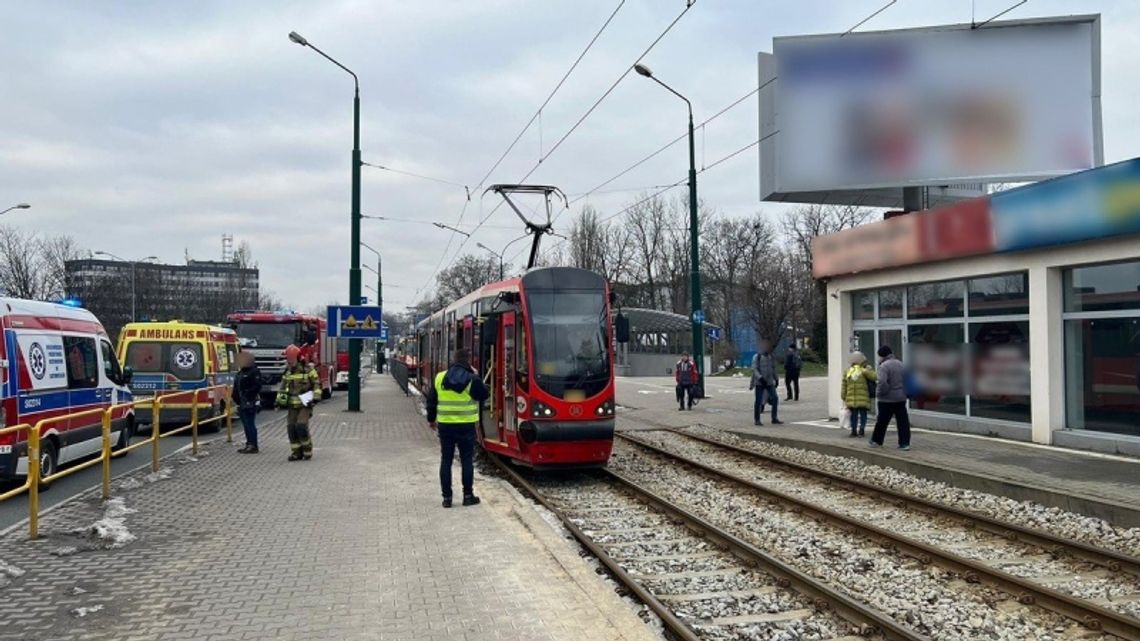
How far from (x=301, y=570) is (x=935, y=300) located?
1302cm

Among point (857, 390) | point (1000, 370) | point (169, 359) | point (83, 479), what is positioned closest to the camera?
point (83, 479)

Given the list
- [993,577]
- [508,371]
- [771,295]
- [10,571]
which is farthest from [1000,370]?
[771,295]

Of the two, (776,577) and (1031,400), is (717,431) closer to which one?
(1031,400)

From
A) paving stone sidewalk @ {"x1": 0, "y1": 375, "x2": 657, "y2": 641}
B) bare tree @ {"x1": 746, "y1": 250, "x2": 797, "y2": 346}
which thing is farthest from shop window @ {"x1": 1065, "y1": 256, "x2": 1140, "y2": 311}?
bare tree @ {"x1": 746, "y1": 250, "x2": 797, "y2": 346}

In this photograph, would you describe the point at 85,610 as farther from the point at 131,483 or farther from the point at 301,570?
the point at 131,483

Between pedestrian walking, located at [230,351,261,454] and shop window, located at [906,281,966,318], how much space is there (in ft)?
39.7

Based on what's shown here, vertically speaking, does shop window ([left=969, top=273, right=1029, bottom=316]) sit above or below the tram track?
above

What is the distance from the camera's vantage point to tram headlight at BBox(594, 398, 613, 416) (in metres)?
11.7

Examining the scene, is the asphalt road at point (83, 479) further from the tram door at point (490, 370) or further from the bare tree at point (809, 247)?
the bare tree at point (809, 247)

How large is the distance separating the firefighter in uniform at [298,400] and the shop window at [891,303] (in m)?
11.1

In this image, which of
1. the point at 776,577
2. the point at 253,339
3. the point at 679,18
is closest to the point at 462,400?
the point at 776,577

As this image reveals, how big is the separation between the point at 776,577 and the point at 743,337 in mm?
69008

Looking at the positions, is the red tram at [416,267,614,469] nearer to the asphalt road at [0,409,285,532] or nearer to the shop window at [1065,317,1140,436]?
the asphalt road at [0,409,285,532]

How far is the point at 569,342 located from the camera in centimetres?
1184
